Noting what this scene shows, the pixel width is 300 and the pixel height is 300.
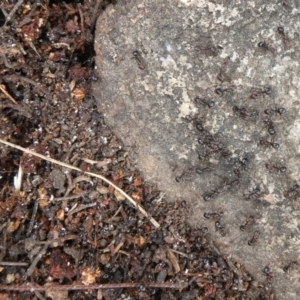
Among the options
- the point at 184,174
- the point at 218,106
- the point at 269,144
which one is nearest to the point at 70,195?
the point at 184,174

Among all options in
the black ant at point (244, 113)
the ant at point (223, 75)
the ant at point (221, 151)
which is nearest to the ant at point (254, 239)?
the ant at point (221, 151)

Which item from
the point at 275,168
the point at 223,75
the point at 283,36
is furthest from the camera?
the point at 275,168

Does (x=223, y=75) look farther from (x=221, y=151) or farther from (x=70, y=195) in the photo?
(x=70, y=195)

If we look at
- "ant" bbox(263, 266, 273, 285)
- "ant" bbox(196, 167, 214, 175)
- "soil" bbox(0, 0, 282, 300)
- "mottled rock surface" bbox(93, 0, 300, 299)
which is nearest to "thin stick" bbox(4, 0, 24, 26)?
"soil" bbox(0, 0, 282, 300)

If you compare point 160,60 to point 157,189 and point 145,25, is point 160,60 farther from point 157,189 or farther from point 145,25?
point 157,189

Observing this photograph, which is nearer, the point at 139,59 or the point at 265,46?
the point at 265,46

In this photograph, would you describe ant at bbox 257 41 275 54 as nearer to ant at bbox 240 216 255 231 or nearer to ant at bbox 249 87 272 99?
ant at bbox 249 87 272 99

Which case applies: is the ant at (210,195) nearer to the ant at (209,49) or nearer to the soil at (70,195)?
the soil at (70,195)

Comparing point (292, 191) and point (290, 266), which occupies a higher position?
point (292, 191)
